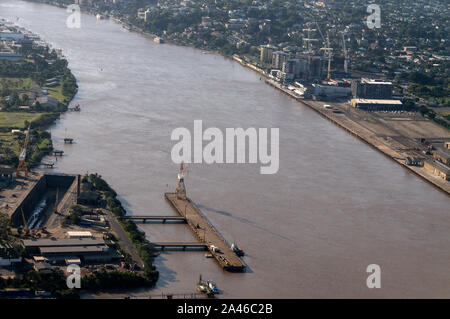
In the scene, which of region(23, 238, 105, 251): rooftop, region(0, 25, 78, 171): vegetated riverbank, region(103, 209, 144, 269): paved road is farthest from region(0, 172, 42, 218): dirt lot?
region(103, 209, 144, 269): paved road

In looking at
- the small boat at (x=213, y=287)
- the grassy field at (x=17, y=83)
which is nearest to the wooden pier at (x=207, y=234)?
the small boat at (x=213, y=287)

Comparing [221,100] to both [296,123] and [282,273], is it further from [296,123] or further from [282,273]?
[282,273]

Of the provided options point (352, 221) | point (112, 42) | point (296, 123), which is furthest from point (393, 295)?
point (112, 42)

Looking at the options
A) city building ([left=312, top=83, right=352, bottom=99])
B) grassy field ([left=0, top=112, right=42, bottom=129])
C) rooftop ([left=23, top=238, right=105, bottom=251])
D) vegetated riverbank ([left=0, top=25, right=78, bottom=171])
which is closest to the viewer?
rooftop ([left=23, top=238, right=105, bottom=251])

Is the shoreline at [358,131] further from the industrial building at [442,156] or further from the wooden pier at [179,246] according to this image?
the wooden pier at [179,246]

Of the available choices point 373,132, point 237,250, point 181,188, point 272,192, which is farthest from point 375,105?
point 237,250

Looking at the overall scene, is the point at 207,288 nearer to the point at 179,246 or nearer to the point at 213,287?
the point at 213,287

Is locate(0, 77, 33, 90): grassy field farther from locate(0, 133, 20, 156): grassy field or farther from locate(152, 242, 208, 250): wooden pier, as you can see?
→ locate(152, 242, 208, 250): wooden pier
